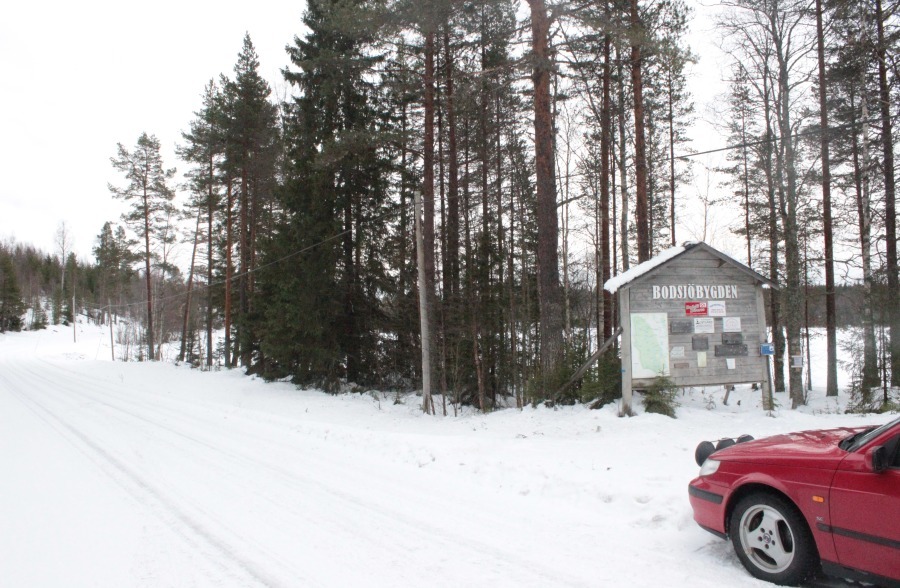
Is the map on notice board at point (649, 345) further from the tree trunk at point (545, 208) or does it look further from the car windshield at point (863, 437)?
the car windshield at point (863, 437)

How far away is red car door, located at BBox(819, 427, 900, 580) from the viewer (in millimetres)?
3082

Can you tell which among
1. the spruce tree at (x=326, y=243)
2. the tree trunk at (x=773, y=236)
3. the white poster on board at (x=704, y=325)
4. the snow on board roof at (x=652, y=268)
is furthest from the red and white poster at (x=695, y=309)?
the spruce tree at (x=326, y=243)

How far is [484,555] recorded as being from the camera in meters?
4.30

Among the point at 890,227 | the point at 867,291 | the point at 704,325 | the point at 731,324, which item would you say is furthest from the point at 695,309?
the point at 890,227

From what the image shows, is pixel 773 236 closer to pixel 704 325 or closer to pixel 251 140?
pixel 704 325

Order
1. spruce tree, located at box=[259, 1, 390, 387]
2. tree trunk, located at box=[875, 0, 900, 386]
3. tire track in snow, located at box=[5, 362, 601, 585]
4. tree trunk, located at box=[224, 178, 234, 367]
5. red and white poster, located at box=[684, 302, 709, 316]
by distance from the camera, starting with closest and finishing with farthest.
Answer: tire track in snow, located at box=[5, 362, 601, 585]
red and white poster, located at box=[684, 302, 709, 316]
tree trunk, located at box=[875, 0, 900, 386]
spruce tree, located at box=[259, 1, 390, 387]
tree trunk, located at box=[224, 178, 234, 367]

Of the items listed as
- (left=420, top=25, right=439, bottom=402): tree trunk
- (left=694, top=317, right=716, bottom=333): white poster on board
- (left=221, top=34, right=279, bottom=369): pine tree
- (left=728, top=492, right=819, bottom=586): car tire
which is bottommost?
(left=728, top=492, right=819, bottom=586): car tire

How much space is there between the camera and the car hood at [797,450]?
352 cm

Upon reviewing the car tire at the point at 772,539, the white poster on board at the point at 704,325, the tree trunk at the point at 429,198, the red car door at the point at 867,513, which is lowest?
the car tire at the point at 772,539

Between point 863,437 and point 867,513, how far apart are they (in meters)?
0.60

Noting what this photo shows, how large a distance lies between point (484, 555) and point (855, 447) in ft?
9.43

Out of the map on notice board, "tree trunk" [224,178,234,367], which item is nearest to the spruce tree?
"tree trunk" [224,178,234,367]

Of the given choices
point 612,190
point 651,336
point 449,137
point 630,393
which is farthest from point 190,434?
point 612,190

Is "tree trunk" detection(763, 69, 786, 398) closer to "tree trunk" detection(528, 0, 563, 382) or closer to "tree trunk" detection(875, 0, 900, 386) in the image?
"tree trunk" detection(875, 0, 900, 386)
